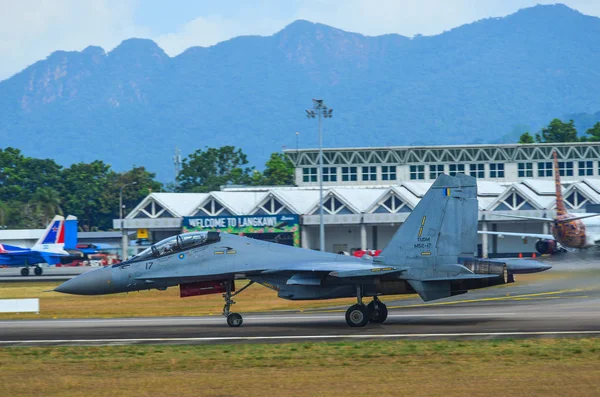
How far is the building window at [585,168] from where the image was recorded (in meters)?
93.1

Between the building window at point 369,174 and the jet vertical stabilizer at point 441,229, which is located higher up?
the building window at point 369,174

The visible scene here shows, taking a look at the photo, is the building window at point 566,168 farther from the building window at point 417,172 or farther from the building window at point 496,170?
the building window at point 417,172

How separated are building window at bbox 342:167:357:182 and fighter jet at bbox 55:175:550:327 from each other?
74.4m

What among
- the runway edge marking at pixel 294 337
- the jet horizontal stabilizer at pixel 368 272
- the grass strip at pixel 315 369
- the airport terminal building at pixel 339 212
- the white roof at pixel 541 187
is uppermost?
the white roof at pixel 541 187

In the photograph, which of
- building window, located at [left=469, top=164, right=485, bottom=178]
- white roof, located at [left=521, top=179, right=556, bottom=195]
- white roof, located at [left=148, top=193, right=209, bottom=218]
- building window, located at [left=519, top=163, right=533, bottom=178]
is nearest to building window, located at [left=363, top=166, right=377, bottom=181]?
building window, located at [left=469, top=164, right=485, bottom=178]

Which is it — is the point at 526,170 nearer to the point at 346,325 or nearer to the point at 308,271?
the point at 346,325

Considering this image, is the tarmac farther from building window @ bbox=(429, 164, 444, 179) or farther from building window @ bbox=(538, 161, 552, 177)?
building window @ bbox=(429, 164, 444, 179)

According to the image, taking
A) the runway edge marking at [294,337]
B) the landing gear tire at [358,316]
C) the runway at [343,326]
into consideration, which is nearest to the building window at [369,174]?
the runway at [343,326]

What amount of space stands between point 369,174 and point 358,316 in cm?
7585

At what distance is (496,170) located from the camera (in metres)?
94.8

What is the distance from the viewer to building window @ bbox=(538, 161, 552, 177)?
9350 centimetres

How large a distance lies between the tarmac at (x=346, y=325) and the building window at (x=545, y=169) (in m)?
66.0

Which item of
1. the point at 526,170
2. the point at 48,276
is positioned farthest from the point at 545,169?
the point at 48,276

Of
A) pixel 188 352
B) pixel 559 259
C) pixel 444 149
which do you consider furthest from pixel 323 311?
pixel 444 149
